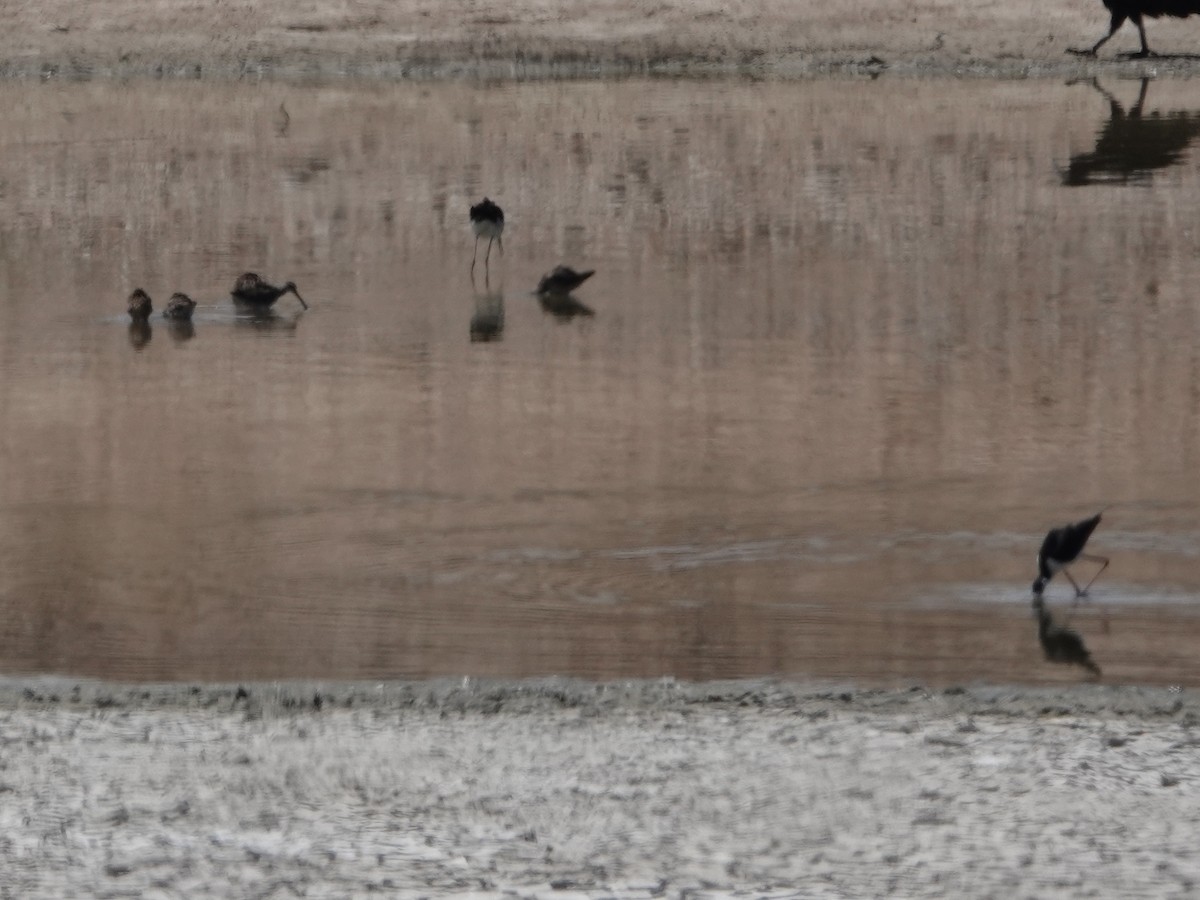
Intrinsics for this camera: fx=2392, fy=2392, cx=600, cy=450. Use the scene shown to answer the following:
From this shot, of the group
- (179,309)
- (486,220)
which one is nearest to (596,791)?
(179,309)

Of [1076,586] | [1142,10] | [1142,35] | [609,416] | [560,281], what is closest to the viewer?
[1076,586]

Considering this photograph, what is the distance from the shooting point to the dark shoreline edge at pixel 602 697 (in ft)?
18.9

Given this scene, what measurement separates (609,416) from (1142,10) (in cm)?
1802

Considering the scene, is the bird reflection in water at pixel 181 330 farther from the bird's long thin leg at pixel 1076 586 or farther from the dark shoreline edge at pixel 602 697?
the bird's long thin leg at pixel 1076 586

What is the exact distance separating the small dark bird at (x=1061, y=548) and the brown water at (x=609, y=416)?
116 mm

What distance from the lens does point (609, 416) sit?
957 cm

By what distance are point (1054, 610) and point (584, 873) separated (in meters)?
2.66

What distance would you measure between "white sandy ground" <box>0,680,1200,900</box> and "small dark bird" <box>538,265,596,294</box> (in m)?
6.43

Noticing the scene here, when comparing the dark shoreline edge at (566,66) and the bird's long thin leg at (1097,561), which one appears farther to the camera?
the dark shoreline edge at (566,66)

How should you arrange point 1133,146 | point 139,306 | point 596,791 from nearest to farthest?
1. point 596,791
2. point 139,306
3. point 1133,146

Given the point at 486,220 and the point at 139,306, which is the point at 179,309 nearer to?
Answer: the point at 139,306

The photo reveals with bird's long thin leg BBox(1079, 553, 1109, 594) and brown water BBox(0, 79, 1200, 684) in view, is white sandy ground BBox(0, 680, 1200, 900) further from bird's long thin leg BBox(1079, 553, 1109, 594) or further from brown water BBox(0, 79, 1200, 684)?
bird's long thin leg BBox(1079, 553, 1109, 594)

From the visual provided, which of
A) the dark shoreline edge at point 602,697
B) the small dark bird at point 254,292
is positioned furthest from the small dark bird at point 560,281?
the dark shoreline edge at point 602,697

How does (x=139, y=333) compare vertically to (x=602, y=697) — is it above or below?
above
